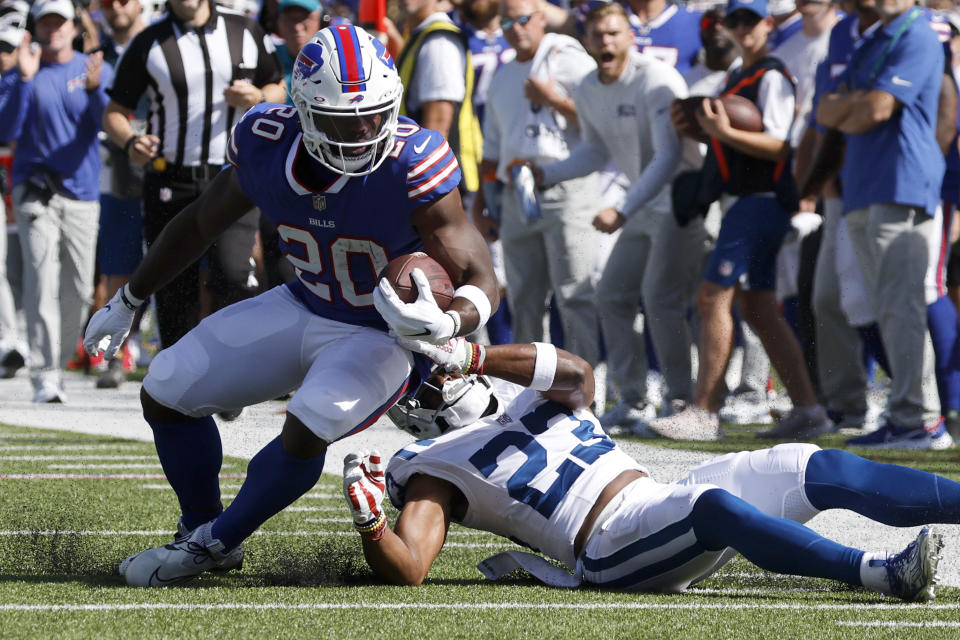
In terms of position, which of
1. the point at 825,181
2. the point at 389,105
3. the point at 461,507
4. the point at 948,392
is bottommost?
the point at 948,392

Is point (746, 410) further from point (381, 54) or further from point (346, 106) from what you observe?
point (346, 106)

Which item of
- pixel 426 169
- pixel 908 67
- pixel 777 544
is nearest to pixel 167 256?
pixel 426 169

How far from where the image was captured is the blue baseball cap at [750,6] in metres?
6.86

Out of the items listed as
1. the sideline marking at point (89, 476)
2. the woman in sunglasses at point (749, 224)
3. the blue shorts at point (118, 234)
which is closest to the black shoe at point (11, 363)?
the blue shorts at point (118, 234)

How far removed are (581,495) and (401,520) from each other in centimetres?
43

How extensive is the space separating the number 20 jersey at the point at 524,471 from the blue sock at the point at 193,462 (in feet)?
1.59

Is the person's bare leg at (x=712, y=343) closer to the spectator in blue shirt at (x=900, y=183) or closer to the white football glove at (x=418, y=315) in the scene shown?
the spectator in blue shirt at (x=900, y=183)

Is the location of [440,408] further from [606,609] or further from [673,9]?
[673,9]

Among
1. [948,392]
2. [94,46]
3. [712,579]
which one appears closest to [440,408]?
[712,579]

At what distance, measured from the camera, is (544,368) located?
12.7 ft

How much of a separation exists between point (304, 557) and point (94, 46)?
618cm

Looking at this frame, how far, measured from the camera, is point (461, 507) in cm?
392

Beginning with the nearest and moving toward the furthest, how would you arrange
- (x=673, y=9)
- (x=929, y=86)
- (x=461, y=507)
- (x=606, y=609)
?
(x=606, y=609), (x=461, y=507), (x=929, y=86), (x=673, y=9)

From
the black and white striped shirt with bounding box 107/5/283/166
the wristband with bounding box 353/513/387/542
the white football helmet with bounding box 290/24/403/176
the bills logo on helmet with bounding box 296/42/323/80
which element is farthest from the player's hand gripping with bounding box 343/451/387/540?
the black and white striped shirt with bounding box 107/5/283/166
